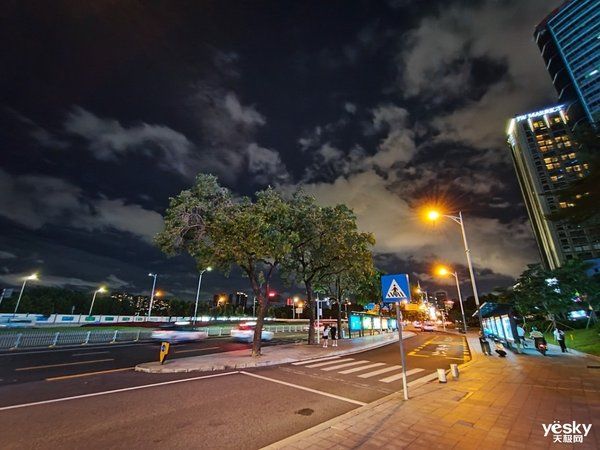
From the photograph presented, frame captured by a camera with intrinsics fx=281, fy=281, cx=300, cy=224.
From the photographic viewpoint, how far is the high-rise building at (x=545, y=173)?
9838cm

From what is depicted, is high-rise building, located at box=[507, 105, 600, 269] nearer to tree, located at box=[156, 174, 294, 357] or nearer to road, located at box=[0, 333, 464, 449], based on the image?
tree, located at box=[156, 174, 294, 357]

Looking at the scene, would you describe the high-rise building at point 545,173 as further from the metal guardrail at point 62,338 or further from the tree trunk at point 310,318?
the metal guardrail at point 62,338

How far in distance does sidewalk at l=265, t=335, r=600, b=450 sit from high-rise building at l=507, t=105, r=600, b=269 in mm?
116800

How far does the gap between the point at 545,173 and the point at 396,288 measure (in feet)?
467

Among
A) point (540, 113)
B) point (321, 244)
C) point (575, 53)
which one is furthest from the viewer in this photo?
point (540, 113)

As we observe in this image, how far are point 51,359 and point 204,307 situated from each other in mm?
80267

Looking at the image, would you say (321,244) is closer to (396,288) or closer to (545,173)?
(396,288)

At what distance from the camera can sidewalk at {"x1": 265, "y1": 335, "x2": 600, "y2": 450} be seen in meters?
4.88

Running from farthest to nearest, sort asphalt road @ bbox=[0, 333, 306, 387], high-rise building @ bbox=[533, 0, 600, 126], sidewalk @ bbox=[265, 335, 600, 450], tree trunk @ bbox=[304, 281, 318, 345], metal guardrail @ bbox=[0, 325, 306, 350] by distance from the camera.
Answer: high-rise building @ bbox=[533, 0, 600, 126], tree trunk @ bbox=[304, 281, 318, 345], metal guardrail @ bbox=[0, 325, 306, 350], asphalt road @ bbox=[0, 333, 306, 387], sidewalk @ bbox=[265, 335, 600, 450]

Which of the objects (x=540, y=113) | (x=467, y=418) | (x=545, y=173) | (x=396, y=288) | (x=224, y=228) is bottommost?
(x=467, y=418)

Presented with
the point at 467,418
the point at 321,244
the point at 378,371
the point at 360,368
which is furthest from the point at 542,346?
the point at 467,418

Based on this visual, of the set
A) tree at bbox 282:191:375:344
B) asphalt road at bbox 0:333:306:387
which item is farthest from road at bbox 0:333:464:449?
tree at bbox 282:191:375:344

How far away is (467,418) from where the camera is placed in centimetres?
604

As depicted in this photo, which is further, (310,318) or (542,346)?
(310,318)
